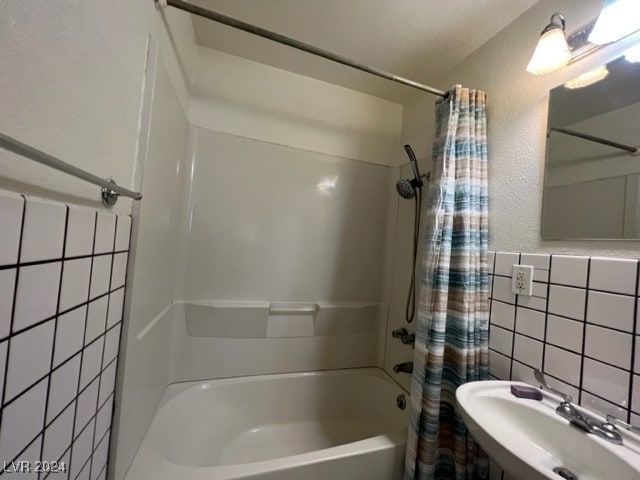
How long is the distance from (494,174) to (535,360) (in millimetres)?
759

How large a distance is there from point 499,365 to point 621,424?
0.36 meters

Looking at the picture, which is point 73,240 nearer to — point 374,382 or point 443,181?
point 443,181

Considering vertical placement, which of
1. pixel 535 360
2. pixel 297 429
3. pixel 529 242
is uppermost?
pixel 529 242

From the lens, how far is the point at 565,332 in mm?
840

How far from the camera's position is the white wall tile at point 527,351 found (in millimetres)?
909

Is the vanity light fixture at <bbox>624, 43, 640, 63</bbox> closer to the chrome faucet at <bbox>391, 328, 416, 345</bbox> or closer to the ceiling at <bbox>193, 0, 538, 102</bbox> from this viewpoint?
the ceiling at <bbox>193, 0, 538, 102</bbox>

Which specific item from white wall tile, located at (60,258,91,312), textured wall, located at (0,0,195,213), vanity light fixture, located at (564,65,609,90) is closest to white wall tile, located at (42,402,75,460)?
white wall tile, located at (60,258,91,312)

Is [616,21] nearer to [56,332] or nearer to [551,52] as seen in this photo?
[551,52]

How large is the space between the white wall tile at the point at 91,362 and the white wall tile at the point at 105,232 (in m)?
0.24

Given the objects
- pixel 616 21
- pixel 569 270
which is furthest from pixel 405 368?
pixel 616 21

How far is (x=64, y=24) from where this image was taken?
0.47 meters

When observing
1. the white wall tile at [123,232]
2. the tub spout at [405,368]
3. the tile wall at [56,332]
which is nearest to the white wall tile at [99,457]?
the tile wall at [56,332]

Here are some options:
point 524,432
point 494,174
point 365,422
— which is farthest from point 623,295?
point 365,422

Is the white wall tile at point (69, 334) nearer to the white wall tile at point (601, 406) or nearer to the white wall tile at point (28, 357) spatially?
the white wall tile at point (28, 357)
